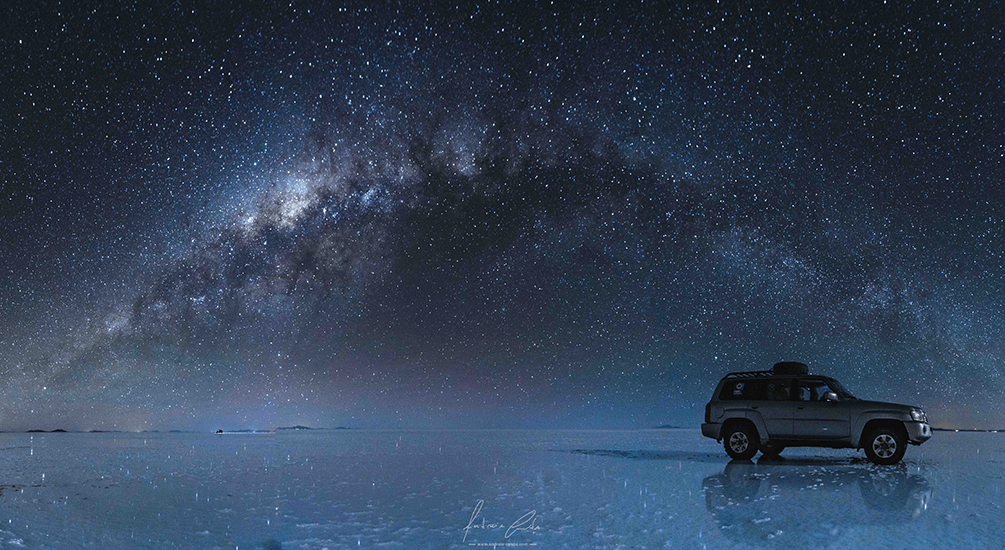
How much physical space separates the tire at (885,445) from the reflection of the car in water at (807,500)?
0.60 meters

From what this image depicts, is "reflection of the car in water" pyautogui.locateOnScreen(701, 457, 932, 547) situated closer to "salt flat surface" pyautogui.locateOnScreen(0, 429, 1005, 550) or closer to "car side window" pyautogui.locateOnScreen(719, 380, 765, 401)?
"salt flat surface" pyautogui.locateOnScreen(0, 429, 1005, 550)

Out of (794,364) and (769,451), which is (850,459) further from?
(794,364)

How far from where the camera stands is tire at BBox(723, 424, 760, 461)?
17255 mm

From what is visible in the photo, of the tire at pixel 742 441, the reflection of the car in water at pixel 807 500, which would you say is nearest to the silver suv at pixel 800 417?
the tire at pixel 742 441

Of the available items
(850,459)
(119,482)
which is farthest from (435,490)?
(850,459)

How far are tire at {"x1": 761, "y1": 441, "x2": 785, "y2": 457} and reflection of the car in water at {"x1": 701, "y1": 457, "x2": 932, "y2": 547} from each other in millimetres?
1839

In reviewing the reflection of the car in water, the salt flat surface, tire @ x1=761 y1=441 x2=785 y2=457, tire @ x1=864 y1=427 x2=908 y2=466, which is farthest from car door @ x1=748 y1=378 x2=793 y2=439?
tire @ x1=864 y1=427 x2=908 y2=466

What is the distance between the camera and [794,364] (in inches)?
682

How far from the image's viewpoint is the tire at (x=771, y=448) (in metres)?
17.2

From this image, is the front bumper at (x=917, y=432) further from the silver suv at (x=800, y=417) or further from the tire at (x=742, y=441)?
the tire at (x=742, y=441)

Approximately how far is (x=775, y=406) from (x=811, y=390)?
42.2 inches

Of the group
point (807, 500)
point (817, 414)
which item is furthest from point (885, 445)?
point (807, 500)

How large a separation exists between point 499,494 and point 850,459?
41.5ft

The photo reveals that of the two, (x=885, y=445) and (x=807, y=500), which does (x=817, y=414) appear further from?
(x=807, y=500)
